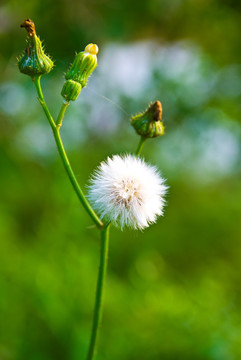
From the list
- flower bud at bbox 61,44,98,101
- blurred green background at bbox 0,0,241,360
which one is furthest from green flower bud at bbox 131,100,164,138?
blurred green background at bbox 0,0,241,360

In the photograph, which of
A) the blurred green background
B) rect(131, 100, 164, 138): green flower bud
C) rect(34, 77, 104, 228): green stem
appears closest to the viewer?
rect(34, 77, 104, 228): green stem

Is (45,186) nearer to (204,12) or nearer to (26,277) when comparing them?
(26,277)

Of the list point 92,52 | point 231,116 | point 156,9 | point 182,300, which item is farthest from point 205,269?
point 92,52

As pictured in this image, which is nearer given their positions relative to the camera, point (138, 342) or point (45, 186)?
point (138, 342)

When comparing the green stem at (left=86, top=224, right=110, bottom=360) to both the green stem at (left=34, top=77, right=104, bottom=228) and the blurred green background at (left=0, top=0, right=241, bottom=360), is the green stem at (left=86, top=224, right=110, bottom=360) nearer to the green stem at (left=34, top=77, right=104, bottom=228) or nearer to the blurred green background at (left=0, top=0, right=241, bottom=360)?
the green stem at (left=34, top=77, right=104, bottom=228)

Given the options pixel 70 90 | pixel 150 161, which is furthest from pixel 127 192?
pixel 150 161

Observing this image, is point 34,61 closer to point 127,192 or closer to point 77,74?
point 77,74
